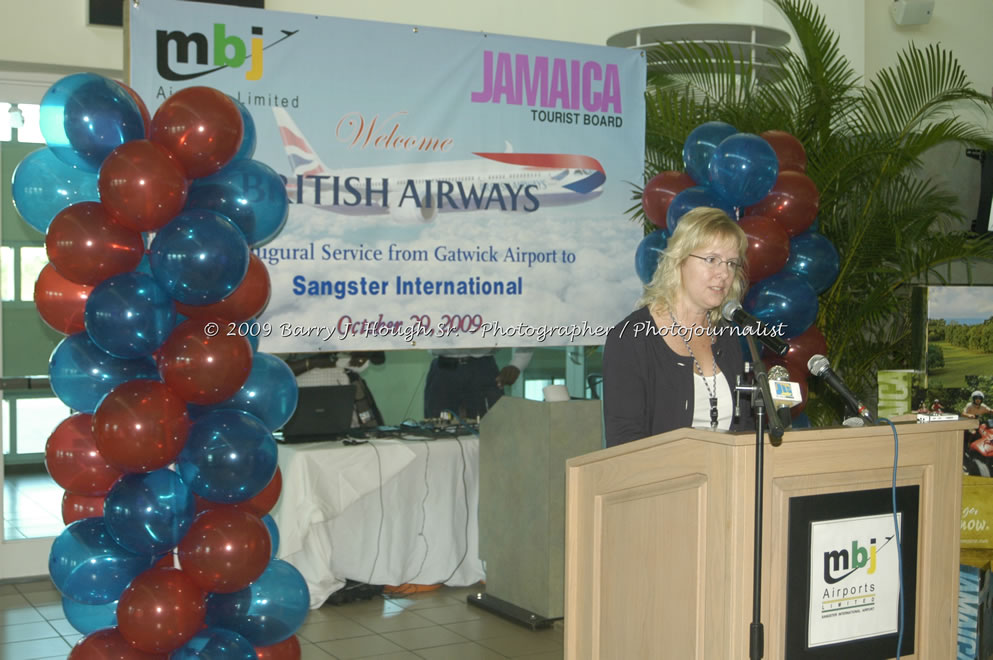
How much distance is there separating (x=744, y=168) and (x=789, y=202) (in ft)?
1.01

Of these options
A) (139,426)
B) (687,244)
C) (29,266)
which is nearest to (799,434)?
(687,244)

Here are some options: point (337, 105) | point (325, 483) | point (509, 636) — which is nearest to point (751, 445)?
point (337, 105)

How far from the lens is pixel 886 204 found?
4.52 meters

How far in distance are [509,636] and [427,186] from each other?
2.04 metres

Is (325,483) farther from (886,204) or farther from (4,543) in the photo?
(886,204)

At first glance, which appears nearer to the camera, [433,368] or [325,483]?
[325,483]

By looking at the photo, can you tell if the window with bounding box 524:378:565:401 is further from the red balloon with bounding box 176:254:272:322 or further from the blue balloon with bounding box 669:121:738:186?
the red balloon with bounding box 176:254:272:322

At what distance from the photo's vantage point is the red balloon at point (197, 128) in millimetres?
2934

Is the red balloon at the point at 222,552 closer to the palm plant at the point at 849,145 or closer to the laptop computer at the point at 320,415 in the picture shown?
the laptop computer at the point at 320,415

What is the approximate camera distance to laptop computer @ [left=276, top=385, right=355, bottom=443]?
5066mm

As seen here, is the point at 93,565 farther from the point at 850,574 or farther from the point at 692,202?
the point at 692,202

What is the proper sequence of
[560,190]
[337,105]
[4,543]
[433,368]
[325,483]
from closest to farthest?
[337,105], [560,190], [325,483], [4,543], [433,368]

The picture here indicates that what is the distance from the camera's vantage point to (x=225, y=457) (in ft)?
9.66

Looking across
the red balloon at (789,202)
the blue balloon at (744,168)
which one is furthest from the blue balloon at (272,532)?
the red balloon at (789,202)
